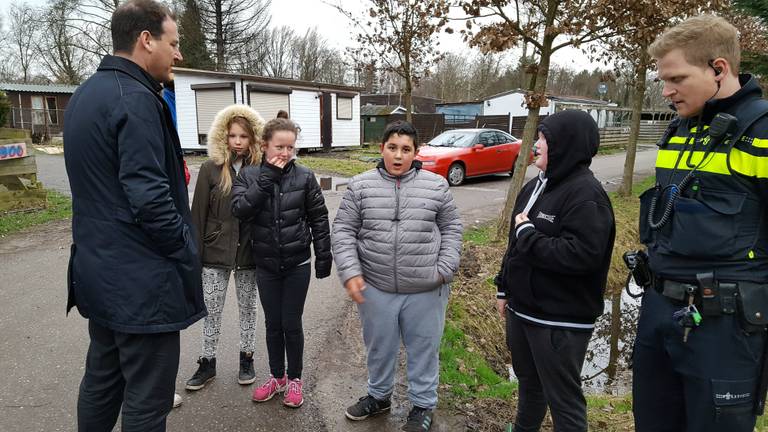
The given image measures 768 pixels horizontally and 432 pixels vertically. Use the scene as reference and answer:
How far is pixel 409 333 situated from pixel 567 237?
1.21 meters

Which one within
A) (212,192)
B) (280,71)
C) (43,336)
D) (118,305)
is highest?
(280,71)

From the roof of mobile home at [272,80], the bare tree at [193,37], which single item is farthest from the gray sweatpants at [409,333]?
the bare tree at [193,37]

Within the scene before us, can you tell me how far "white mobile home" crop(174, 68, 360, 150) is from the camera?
19.7m

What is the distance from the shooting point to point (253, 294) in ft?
11.4

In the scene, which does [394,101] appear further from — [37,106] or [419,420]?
[419,420]

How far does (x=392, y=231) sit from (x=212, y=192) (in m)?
1.32

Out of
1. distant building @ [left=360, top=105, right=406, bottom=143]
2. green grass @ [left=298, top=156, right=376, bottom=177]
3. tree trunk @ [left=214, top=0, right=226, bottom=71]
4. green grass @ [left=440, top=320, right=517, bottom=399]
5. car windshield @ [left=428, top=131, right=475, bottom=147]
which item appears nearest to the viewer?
green grass @ [left=440, top=320, right=517, bottom=399]

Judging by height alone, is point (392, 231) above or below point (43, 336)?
above

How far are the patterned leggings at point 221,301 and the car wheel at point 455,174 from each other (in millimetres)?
10186

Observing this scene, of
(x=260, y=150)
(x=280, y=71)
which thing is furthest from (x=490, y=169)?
(x=280, y=71)

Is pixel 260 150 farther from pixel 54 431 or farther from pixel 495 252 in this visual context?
pixel 495 252

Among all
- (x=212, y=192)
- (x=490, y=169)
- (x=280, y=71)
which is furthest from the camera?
(x=280, y=71)

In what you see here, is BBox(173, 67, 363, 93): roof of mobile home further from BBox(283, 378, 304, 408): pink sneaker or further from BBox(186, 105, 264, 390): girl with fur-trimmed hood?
A: BBox(283, 378, 304, 408): pink sneaker

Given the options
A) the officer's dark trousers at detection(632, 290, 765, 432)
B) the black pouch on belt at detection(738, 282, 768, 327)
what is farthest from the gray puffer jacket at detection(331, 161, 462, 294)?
the black pouch on belt at detection(738, 282, 768, 327)
